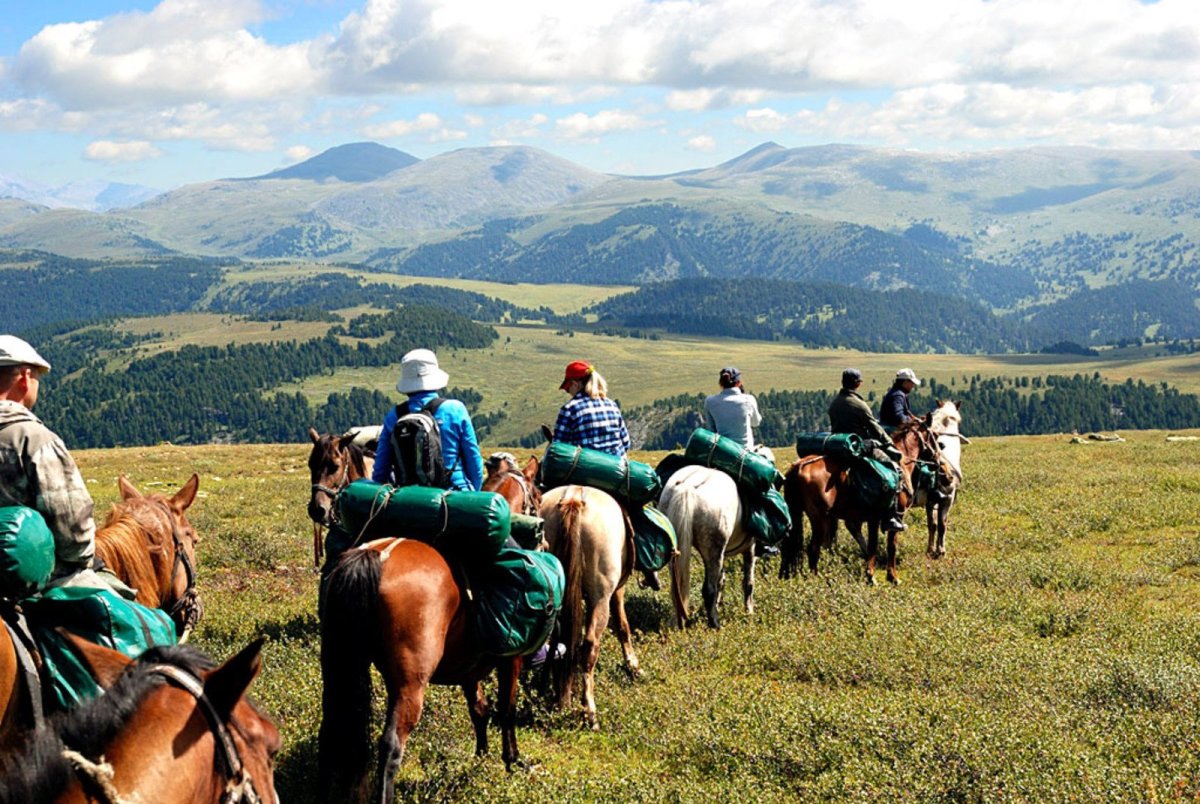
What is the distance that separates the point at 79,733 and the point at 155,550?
6252 mm

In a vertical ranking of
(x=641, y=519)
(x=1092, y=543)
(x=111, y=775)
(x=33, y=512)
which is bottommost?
(x=1092, y=543)

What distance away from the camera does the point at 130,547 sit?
9.26 meters

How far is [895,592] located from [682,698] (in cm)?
650

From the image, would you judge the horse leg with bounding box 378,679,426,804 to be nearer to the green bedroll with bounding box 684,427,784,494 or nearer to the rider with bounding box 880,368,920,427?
the green bedroll with bounding box 684,427,784,494

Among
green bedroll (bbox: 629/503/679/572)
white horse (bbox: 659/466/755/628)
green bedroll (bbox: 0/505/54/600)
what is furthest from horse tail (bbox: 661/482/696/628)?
green bedroll (bbox: 0/505/54/600)

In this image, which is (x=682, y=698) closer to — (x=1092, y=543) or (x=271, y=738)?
(x=271, y=738)

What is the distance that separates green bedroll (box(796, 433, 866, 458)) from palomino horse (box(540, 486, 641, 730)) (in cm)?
731

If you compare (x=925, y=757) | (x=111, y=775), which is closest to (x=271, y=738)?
(x=111, y=775)

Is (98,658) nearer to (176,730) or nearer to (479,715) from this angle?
(176,730)

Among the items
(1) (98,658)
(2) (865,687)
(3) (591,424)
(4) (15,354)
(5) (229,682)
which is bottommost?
(2) (865,687)

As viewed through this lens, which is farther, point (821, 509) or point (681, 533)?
point (821, 509)

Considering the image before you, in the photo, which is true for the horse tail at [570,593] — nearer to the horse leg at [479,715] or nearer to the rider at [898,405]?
the horse leg at [479,715]

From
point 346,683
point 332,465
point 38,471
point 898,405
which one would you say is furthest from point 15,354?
point 898,405

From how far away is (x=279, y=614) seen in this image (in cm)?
1533
